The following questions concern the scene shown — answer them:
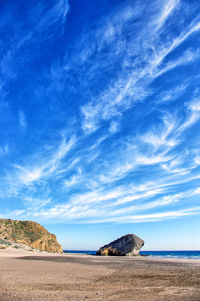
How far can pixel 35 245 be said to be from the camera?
50156mm

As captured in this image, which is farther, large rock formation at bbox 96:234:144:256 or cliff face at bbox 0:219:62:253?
cliff face at bbox 0:219:62:253

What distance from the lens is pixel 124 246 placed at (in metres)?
47.9

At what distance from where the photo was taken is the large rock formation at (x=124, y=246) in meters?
46.6

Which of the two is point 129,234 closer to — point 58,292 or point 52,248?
point 52,248

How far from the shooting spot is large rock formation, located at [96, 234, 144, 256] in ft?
153

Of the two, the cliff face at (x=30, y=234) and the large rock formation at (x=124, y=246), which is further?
the cliff face at (x=30, y=234)

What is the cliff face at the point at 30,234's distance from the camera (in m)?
48.8

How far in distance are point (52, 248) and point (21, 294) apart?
52.6m

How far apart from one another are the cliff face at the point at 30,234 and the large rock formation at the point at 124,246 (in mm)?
13480

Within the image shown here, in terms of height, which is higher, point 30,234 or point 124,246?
point 30,234

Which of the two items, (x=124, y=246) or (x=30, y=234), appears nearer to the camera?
(x=124, y=246)

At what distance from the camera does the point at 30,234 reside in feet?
173

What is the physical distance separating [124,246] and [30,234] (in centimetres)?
2252

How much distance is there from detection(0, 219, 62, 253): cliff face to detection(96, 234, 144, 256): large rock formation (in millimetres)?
13480
